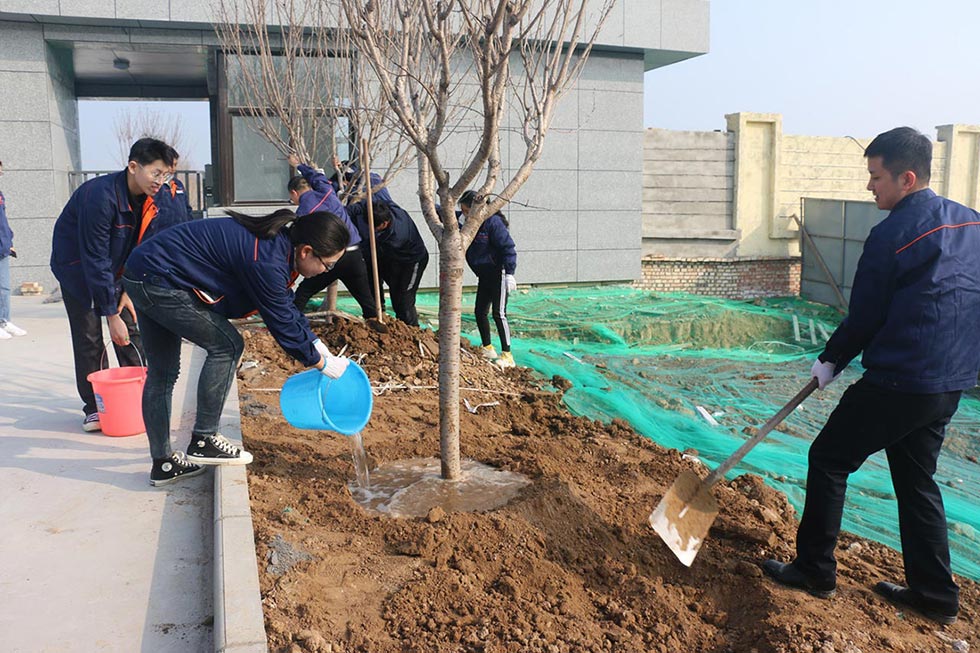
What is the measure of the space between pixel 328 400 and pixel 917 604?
267 cm

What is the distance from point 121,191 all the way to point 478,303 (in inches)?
154

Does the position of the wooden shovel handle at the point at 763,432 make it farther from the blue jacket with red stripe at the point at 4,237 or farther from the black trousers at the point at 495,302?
the blue jacket with red stripe at the point at 4,237

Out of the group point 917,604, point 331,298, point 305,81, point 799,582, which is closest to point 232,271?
point 799,582

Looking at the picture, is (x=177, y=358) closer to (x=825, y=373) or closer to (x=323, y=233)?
(x=323, y=233)

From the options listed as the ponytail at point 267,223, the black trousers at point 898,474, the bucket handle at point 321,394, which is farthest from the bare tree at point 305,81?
the black trousers at point 898,474

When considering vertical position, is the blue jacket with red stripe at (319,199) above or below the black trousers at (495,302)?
above

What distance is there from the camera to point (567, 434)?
5023mm

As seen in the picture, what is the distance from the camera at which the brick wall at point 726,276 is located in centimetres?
1351

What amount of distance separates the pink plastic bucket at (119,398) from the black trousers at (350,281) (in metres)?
2.60

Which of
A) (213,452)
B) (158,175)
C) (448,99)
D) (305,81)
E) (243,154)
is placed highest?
(305,81)

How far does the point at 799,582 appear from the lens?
3.12 meters

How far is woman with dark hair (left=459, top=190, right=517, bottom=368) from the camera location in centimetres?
741

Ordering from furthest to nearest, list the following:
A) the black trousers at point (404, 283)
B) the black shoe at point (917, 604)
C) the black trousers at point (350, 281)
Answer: the black trousers at point (404, 283)
the black trousers at point (350, 281)
the black shoe at point (917, 604)

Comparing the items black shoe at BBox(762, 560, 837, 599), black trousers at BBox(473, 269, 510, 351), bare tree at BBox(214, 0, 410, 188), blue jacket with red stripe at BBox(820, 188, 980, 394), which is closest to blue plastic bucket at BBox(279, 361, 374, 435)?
black shoe at BBox(762, 560, 837, 599)
